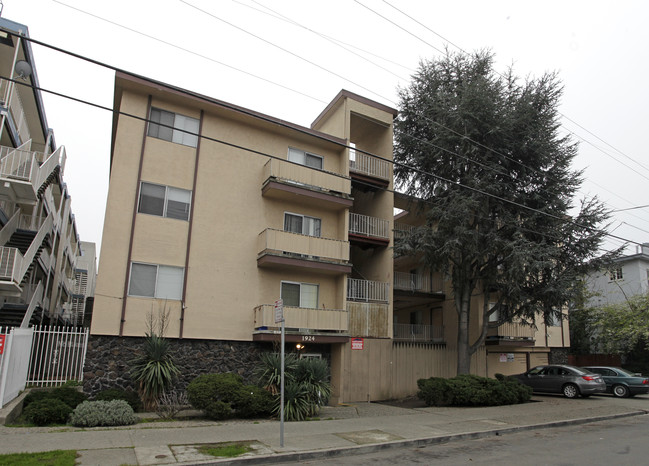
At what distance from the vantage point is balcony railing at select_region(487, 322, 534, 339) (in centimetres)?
2344

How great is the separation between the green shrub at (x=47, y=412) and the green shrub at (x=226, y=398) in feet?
9.68

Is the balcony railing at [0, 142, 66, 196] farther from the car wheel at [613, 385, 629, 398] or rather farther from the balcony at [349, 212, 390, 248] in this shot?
the car wheel at [613, 385, 629, 398]

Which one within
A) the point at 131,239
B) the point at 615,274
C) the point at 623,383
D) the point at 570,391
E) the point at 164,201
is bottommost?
the point at 570,391

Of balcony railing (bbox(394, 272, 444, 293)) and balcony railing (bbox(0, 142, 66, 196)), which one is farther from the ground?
balcony railing (bbox(0, 142, 66, 196))

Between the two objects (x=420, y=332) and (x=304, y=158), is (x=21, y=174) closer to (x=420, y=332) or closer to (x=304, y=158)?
(x=304, y=158)

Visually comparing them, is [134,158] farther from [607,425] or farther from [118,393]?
[607,425]

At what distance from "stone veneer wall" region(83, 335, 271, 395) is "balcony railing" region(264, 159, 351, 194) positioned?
642cm

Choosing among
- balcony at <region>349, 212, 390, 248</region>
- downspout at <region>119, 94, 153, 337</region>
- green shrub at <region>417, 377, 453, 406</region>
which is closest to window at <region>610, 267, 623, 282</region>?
green shrub at <region>417, 377, 453, 406</region>

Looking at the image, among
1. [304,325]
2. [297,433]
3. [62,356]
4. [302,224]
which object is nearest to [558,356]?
[304,325]

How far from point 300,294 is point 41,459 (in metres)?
11.5

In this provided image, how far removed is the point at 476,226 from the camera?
2020 cm

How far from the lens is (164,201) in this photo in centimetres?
1642

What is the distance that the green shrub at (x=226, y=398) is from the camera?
12133 millimetres

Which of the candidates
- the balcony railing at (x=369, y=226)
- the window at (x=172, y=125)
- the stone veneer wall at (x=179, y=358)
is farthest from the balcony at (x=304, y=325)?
the window at (x=172, y=125)
